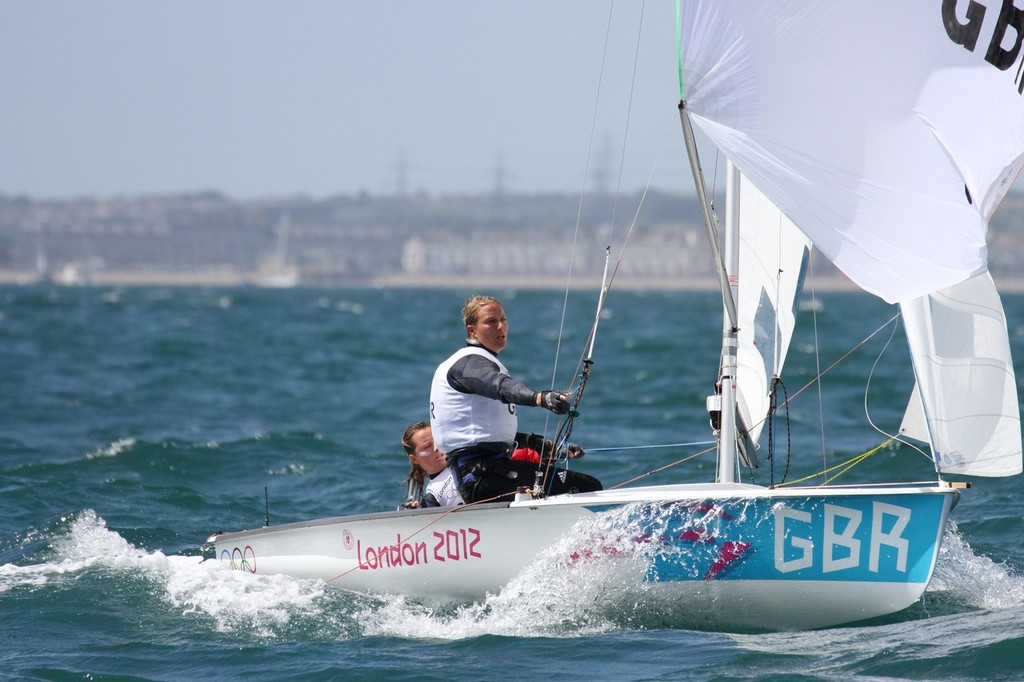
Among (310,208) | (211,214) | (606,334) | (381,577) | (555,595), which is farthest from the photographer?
(310,208)

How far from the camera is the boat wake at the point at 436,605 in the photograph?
4156mm

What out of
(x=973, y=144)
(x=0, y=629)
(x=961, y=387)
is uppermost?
(x=973, y=144)

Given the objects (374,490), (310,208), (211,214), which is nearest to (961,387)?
(374,490)

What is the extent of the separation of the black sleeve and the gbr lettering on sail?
5.54 ft

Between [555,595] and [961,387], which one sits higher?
A: [961,387]

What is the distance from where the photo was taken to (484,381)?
4258 mm

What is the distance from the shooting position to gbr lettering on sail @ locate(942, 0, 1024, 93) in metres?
4.00

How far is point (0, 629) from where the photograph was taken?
14.6 feet

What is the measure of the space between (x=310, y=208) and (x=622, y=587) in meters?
150

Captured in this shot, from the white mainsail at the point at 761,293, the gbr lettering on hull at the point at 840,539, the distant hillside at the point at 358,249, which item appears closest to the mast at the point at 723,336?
the gbr lettering on hull at the point at 840,539

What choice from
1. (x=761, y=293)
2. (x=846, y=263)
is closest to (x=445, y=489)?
(x=761, y=293)

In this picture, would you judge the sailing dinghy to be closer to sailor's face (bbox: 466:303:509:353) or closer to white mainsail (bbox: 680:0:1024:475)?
white mainsail (bbox: 680:0:1024:475)

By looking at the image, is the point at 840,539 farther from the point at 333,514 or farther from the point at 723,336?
the point at 333,514

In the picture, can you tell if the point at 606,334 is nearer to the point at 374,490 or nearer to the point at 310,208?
the point at 374,490
